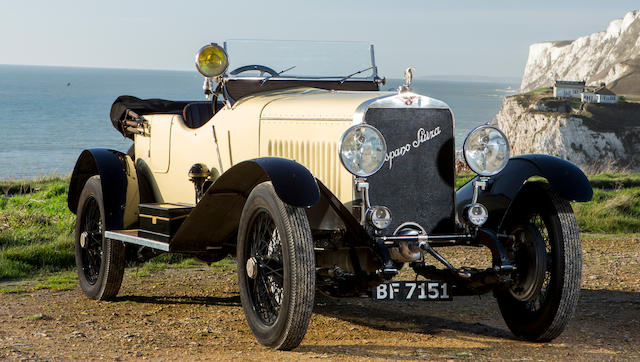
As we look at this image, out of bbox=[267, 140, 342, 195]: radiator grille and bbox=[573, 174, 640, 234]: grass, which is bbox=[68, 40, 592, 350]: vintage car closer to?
bbox=[267, 140, 342, 195]: radiator grille

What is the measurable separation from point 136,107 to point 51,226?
302cm

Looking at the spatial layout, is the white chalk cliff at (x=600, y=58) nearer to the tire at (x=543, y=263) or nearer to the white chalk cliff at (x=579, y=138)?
the white chalk cliff at (x=579, y=138)

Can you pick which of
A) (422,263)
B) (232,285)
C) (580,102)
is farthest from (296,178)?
(580,102)

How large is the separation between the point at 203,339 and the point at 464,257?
14.4ft

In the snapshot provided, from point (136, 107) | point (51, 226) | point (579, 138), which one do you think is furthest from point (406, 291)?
point (579, 138)

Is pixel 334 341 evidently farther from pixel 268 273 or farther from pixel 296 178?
pixel 296 178

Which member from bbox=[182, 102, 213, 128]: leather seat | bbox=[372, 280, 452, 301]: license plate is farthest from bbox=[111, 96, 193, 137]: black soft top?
bbox=[372, 280, 452, 301]: license plate

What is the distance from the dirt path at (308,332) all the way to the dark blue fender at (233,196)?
628 mm

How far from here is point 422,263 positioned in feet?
17.0

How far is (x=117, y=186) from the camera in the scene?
6898 millimetres

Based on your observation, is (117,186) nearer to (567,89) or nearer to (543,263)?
(543,263)

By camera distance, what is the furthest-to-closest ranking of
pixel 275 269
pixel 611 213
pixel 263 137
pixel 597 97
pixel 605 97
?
pixel 597 97 → pixel 605 97 → pixel 611 213 → pixel 263 137 → pixel 275 269

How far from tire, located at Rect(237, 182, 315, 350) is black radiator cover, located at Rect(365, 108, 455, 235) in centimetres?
71

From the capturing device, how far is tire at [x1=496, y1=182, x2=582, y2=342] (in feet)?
16.5
